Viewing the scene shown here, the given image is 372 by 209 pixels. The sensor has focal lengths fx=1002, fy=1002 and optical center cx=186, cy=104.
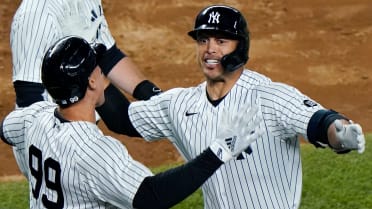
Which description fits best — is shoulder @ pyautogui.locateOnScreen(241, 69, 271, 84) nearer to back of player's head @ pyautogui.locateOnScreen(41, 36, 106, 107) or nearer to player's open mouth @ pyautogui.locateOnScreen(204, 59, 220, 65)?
player's open mouth @ pyautogui.locateOnScreen(204, 59, 220, 65)

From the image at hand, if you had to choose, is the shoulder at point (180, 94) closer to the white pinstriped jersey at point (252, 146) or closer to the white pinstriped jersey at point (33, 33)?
the white pinstriped jersey at point (252, 146)

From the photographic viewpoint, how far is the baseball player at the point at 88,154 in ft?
13.6

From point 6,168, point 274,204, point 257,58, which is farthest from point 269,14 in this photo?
point 274,204

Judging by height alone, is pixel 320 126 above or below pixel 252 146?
above

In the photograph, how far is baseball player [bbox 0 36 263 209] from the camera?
13.6 feet

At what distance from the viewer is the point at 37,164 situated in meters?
4.43

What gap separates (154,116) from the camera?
521 cm

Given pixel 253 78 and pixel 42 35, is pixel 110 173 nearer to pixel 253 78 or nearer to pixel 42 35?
→ pixel 253 78

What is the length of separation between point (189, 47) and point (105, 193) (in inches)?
335

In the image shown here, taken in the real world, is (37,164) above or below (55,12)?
below

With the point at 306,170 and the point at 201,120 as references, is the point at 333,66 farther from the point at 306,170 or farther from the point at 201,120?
the point at 201,120

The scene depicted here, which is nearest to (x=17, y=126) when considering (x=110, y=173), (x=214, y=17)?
(x=110, y=173)

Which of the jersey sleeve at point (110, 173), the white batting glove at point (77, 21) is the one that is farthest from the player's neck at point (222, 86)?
the white batting glove at point (77, 21)

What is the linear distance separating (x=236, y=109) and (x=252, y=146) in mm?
196
